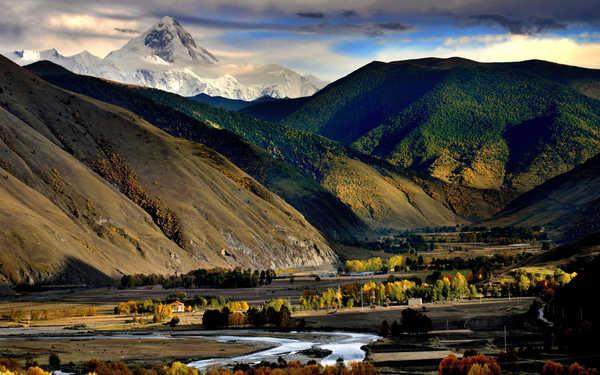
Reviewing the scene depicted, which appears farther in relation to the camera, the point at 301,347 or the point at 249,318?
the point at 249,318

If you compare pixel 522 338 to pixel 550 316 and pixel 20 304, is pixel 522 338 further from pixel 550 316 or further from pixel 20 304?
pixel 20 304

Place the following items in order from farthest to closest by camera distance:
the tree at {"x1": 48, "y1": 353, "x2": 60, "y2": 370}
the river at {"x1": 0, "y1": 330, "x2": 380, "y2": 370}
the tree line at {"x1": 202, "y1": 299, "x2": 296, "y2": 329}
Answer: the tree line at {"x1": 202, "y1": 299, "x2": 296, "y2": 329} < the river at {"x1": 0, "y1": 330, "x2": 380, "y2": 370} < the tree at {"x1": 48, "y1": 353, "x2": 60, "y2": 370}

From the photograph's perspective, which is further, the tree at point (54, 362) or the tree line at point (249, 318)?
the tree line at point (249, 318)

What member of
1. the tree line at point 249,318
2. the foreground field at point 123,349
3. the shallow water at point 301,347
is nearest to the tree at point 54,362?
the foreground field at point 123,349

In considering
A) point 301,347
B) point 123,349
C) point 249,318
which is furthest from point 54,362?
point 249,318

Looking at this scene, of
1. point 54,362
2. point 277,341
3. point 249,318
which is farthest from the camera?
point 249,318

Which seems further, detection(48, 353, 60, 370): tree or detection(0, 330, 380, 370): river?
detection(0, 330, 380, 370): river

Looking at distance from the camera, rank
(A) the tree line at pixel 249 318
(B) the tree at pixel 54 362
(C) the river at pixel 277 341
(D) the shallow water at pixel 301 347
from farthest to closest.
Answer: (A) the tree line at pixel 249 318, (C) the river at pixel 277 341, (D) the shallow water at pixel 301 347, (B) the tree at pixel 54 362

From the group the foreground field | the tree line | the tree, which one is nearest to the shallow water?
the foreground field

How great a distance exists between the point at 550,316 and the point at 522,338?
24.2m

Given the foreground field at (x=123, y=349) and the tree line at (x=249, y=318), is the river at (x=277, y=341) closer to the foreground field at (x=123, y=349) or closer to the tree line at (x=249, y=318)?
the foreground field at (x=123, y=349)

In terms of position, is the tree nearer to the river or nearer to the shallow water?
the shallow water

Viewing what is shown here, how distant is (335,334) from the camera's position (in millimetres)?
163500

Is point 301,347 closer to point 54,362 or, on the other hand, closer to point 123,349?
point 123,349
